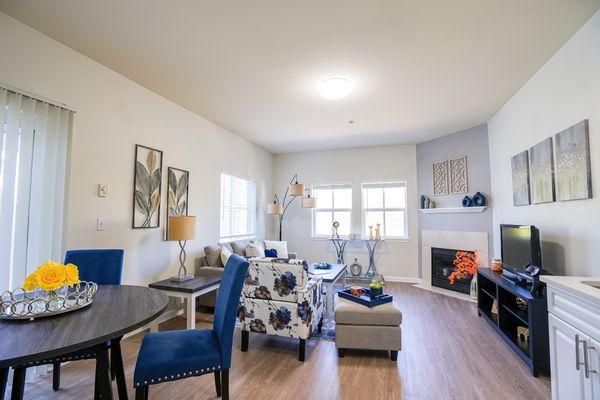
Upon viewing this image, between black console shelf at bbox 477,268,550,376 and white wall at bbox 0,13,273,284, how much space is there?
150 inches

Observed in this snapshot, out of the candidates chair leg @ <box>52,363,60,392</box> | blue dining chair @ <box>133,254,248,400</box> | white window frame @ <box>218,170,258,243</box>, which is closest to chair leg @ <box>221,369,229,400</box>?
blue dining chair @ <box>133,254,248,400</box>

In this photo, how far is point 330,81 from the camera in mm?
3186

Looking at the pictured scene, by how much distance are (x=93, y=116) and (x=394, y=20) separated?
9.34ft

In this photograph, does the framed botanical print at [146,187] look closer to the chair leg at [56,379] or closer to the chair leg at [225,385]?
the chair leg at [56,379]

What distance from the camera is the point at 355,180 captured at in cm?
643

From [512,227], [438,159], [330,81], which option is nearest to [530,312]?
[512,227]

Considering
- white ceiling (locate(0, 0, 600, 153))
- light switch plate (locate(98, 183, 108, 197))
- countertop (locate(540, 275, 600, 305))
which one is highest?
white ceiling (locate(0, 0, 600, 153))

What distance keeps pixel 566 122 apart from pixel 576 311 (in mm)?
1839

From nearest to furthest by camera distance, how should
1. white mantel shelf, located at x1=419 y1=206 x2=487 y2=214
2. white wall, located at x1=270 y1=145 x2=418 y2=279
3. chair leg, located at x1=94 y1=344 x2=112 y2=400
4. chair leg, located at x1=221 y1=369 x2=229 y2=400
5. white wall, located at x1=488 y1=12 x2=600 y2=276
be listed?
1. chair leg, located at x1=94 y1=344 x2=112 y2=400
2. chair leg, located at x1=221 y1=369 x2=229 y2=400
3. white wall, located at x1=488 y1=12 x2=600 y2=276
4. white mantel shelf, located at x1=419 y1=206 x2=487 y2=214
5. white wall, located at x1=270 y1=145 x2=418 y2=279

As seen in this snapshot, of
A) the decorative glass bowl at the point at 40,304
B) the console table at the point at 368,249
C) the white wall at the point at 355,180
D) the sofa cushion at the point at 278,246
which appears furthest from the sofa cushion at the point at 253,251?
the decorative glass bowl at the point at 40,304

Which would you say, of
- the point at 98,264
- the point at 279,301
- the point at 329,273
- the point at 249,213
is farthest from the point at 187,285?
the point at 249,213

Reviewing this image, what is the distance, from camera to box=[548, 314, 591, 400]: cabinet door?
1542 mm

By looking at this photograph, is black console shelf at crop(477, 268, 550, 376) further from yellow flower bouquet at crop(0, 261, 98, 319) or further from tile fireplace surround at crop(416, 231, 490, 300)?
yellow flower bouquet at crop(0, 261, 98, 319)

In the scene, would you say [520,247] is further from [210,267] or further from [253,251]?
[210,267]
